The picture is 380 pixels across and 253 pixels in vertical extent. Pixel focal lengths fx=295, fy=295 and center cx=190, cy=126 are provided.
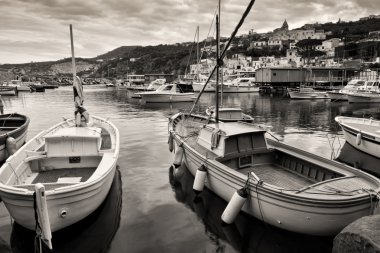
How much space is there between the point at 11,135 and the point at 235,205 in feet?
45.9

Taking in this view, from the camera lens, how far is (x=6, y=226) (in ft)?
32.6

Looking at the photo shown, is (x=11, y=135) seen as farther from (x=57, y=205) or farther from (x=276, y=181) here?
(x=276, y=181)

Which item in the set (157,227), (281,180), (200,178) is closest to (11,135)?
(157,227)

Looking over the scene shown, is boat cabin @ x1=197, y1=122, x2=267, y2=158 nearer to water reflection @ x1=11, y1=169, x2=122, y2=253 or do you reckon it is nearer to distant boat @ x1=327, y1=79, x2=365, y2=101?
water reflection @ x1=11, y1=169, x2=122, y2=253

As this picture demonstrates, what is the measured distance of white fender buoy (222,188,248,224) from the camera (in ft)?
31.1

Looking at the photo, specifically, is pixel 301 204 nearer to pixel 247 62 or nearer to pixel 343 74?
pixel 343 74

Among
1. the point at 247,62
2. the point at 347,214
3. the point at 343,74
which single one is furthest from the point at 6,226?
the point at 247,62

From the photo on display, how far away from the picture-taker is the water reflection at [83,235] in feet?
28.4

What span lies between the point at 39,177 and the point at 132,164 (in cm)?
599

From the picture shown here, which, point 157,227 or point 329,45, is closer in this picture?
point 157,227

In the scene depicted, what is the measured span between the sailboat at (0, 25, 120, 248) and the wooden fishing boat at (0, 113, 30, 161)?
8.68 ft

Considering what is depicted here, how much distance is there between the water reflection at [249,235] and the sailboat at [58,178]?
389cm

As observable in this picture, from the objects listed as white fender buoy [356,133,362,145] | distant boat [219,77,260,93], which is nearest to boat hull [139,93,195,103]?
distant boat [219,77,260,93]

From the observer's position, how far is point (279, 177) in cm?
1193
